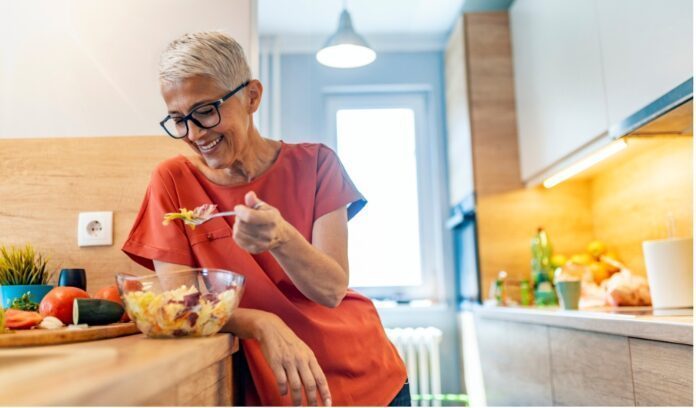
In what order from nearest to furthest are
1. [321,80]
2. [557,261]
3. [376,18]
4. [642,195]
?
1. [642,195]
2. [557,261]
3. [376,18]
4. [321,80]

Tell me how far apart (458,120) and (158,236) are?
240cm

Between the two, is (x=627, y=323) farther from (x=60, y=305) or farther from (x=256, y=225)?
(x=60, y=305)

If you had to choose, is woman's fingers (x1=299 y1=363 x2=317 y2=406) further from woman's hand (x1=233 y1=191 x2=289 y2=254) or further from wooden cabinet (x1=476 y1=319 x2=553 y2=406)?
wooden cabinet (x1=476 y1=319 x2=553 y2=406)

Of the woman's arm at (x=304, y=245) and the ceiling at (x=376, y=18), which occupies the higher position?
the ceiling at (x=376, y=18)

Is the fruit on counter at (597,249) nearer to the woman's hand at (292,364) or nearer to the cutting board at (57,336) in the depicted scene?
the woman's hand at (292,364)

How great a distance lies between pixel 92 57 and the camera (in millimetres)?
1511

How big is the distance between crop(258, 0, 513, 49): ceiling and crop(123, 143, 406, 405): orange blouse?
2.21 meters

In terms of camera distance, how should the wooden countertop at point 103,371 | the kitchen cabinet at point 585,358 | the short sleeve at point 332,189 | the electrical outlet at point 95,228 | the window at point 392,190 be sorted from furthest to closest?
the window at point 392,190 → the electrical outlet at point 95,228 → the kitchen cabinet at point 585,358 → the short sleeve at point 332,189 → the wooden countertop at point 103,371

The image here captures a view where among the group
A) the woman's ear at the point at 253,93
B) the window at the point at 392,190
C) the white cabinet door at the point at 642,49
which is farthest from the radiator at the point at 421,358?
the woman's ear at the point at 253,93

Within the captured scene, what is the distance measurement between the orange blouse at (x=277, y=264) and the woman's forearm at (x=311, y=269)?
0.09m

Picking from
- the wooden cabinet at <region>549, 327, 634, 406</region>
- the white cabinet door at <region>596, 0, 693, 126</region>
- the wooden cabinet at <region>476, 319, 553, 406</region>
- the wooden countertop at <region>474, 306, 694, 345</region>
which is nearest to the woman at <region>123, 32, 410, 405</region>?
the wooden countertop at <region>474, 306, 694, 345</region>

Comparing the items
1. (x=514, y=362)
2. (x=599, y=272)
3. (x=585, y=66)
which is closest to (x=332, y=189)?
(x=585, y=66)

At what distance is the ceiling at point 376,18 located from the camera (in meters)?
3.19

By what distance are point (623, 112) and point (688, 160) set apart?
0.91ft
